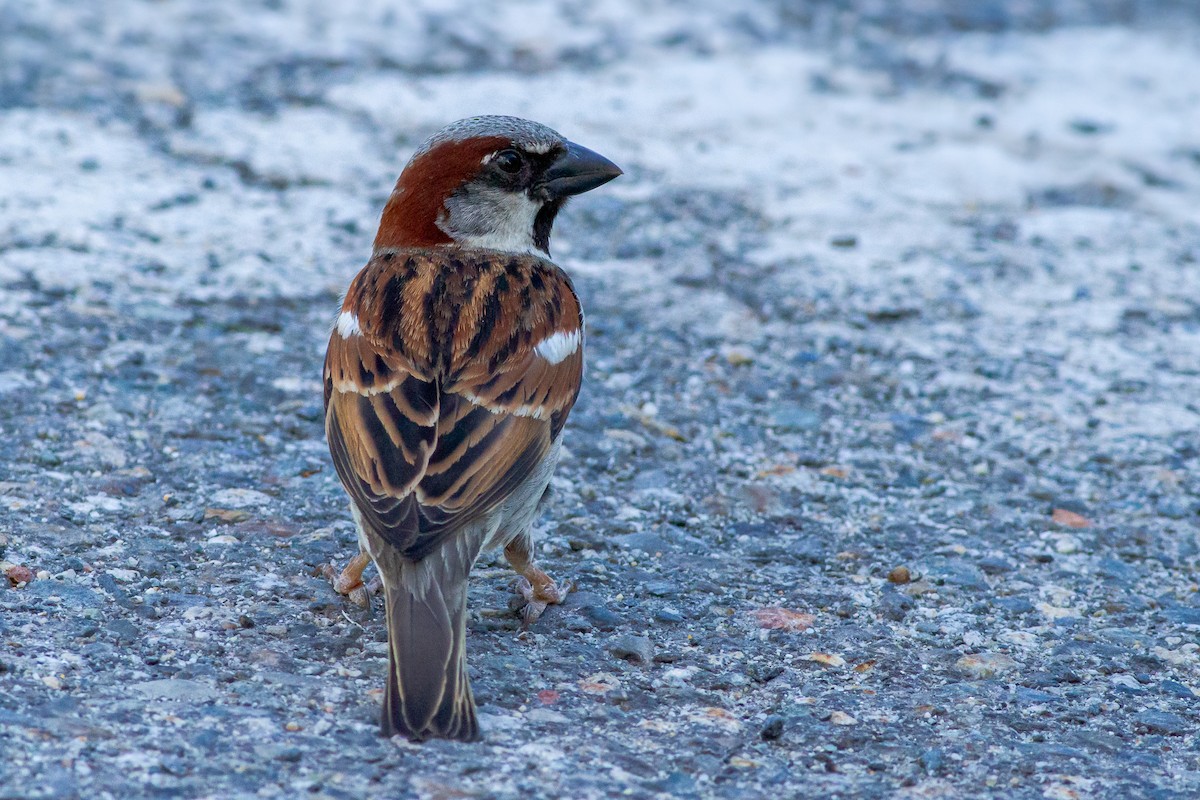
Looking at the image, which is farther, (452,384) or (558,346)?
(558,346)

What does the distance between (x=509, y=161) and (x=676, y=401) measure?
1.32 m

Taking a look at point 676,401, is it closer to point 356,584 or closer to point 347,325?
point 347,325

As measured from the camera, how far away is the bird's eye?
15.3 feet

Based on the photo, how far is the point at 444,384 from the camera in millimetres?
3996

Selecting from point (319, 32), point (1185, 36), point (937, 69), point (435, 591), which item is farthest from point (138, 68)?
point (1185, 36)

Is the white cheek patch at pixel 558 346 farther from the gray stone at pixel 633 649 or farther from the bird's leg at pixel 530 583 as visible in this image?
the gray stone at pixel 633 649

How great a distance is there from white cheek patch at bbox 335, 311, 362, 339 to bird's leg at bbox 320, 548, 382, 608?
0.66 m

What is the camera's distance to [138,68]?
7656 mm

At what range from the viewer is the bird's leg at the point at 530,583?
4.13 meters

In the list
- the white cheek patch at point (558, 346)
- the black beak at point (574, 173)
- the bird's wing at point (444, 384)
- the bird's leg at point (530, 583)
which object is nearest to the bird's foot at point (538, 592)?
the bird's leg at point (530, 583)

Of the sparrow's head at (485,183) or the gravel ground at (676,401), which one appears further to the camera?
the sparrow's head at (485,183)

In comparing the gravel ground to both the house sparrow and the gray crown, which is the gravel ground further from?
the gray crown

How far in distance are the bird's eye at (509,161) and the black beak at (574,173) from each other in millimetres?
105

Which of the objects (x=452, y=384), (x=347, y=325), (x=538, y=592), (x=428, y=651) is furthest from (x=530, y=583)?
(x=347, y=325)
